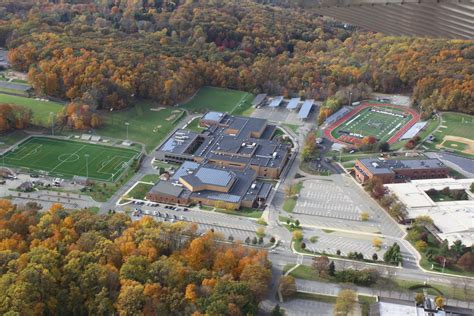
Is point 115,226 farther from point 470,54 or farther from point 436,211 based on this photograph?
point 470,54

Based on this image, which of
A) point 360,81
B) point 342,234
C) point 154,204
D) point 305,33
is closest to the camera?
point 342,234

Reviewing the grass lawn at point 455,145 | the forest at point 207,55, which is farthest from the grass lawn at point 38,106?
the grass lawn at point 455,145

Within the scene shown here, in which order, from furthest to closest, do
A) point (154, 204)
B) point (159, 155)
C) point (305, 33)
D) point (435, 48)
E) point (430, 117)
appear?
1. point (305, 33)
2. point (435, 48)
3. point (430, 117)
4. point (159, 155)
5. point (154, 204)

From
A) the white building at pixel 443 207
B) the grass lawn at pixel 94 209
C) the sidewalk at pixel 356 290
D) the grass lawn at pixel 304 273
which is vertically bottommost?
the grass lawn at pixel 94 209

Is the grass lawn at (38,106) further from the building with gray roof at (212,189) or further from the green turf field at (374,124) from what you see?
the green turf field at (374,124)

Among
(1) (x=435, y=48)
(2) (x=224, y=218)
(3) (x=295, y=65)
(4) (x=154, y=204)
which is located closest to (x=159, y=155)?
(4) (x=154, y=204)
